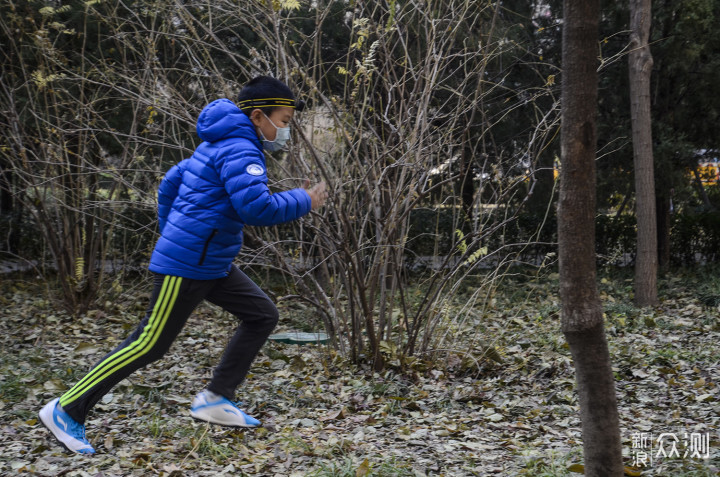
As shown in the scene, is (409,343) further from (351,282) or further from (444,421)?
(444,421)

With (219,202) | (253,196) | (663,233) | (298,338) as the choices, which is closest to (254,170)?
(253,196)

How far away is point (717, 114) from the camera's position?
1040 cm

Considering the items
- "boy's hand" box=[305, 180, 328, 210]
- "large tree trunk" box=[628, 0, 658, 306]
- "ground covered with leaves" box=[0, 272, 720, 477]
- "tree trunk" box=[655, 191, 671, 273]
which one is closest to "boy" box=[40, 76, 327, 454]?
"boy's hand" box=[305, 180, 328, 210]

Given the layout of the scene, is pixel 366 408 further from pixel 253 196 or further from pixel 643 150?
pixel 643 150

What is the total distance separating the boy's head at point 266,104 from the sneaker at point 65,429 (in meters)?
1.63

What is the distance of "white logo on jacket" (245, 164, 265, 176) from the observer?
3139mm

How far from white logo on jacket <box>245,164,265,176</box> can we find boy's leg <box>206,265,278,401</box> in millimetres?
641

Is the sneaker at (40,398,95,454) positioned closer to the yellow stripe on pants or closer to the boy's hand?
the yellow stripe on pants

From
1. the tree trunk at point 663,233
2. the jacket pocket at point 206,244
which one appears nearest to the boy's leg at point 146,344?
the jacket pocket at point 206,244

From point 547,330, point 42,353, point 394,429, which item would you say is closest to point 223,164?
point 394,429

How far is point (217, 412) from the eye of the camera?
11.6 feet

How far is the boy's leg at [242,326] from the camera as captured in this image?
3557 millimetres

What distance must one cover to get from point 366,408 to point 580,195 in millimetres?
2331

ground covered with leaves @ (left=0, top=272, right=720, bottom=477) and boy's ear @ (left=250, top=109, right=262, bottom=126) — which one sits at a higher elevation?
boy's ear @ (left=250, top=109, right=262, bottom=126)
